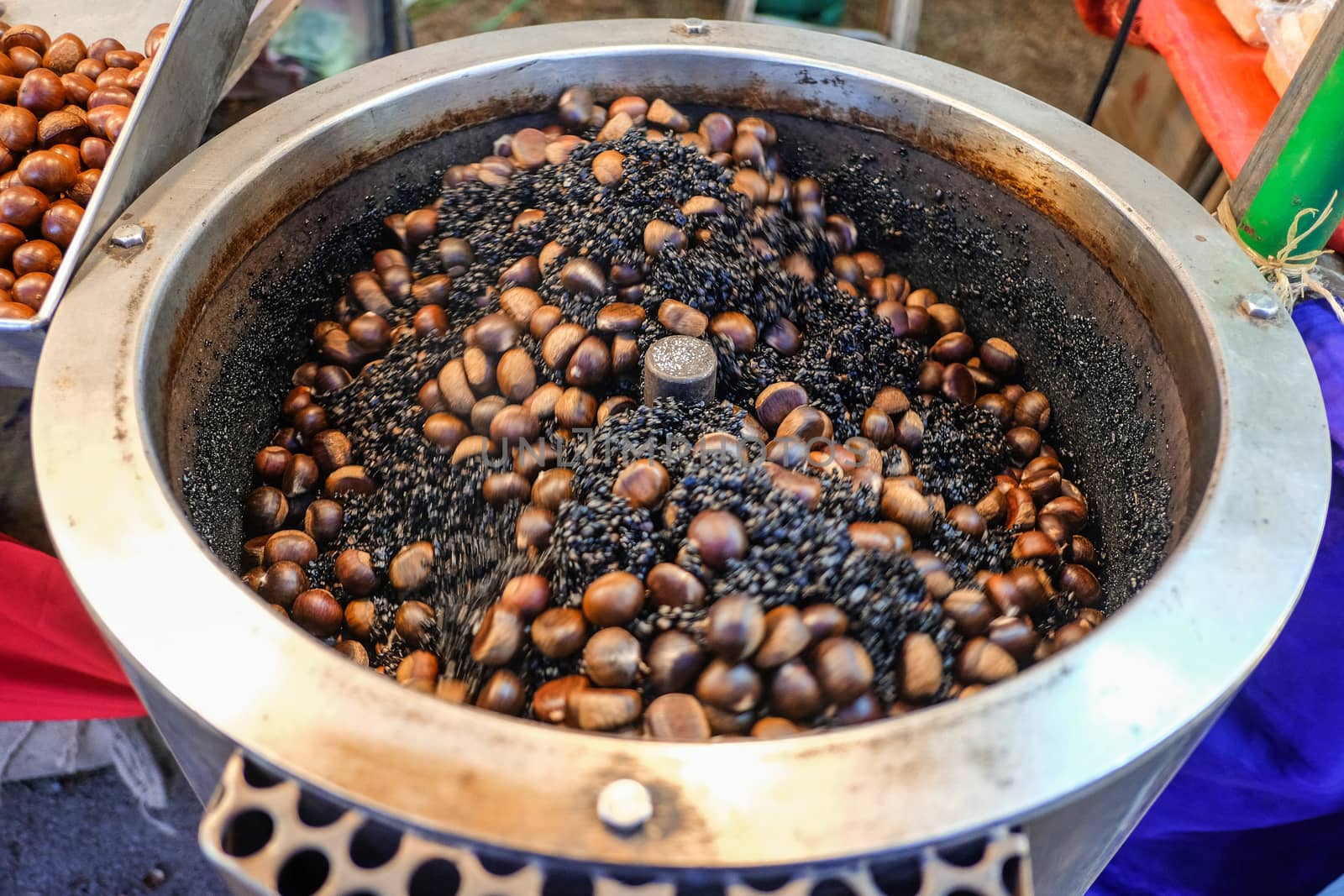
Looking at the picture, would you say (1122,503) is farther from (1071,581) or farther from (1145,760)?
(1145,760)

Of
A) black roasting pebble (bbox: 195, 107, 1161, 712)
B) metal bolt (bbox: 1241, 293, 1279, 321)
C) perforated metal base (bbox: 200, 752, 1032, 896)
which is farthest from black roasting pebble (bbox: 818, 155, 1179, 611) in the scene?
perforated metal base (bbox: 200, 752, 1032, 896)

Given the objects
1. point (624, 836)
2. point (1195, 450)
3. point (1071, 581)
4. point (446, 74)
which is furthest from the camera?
point (446, 74)

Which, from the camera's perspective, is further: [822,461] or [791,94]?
[791,94]

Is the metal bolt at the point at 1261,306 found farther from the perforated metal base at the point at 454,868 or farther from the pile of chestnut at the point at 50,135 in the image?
the pile of chestnut at the point at 50,135

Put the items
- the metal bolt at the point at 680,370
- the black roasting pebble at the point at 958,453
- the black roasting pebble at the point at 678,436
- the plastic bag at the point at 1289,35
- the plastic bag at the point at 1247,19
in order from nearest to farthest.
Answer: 1. the black roasting pebble at the point at 678,436
2. the metal bolt at the point at 680,370
3. the black roasting pebble at the point at 958,453
4. the plastic bag at the point at 1289,35
5. the plastic bag at the point at 1247,19

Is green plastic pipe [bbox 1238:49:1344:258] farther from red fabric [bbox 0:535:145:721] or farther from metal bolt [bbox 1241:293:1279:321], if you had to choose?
red fabric [bbox 0:535:145:721]

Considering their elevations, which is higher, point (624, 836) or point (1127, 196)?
point (1127, 196)

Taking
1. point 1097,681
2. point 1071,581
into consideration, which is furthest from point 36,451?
point 1071,581

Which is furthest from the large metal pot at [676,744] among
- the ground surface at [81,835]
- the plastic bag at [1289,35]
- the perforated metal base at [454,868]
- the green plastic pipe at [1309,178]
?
the ground surface at [81,835]
